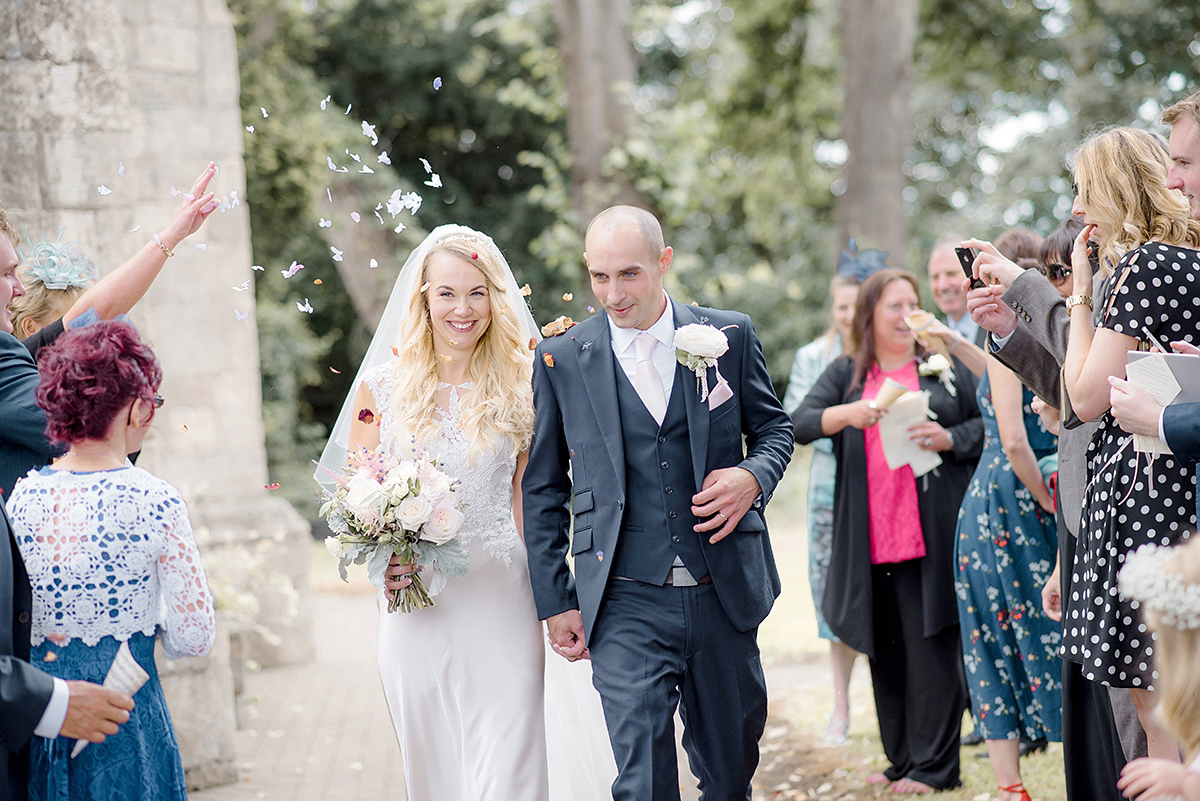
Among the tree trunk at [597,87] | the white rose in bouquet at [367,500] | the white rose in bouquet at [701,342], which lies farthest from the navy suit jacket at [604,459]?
the tree trunk at [597,87]

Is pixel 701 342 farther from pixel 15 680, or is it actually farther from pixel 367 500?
pixel 15 680

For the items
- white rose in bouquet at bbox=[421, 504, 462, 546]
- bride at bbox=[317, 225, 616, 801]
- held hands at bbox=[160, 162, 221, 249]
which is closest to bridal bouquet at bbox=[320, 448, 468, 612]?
white rose in bouquet at bbox=[421, 504, 462, 546]

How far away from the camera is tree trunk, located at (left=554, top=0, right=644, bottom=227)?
13.3 meters

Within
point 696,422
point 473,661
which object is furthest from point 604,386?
point 473,661

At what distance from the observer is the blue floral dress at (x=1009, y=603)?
17.6ft

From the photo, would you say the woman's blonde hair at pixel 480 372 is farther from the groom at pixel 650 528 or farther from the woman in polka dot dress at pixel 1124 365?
the woman in polka dot dress at pixel 1124 365

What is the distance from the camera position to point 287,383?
20391mm

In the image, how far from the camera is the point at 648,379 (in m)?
4.09

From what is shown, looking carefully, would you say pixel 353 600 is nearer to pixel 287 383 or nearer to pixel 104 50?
pixel 287 383

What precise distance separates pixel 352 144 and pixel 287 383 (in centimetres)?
445

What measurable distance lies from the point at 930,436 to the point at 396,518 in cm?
298

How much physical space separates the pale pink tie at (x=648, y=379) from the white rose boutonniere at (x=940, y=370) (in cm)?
240

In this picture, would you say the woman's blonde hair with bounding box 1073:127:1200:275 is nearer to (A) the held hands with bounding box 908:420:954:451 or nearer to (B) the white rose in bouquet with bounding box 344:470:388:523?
(A) the held hands with bounding box 908:420:954:451

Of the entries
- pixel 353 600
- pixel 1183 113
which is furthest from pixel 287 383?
pixel 1183 113
